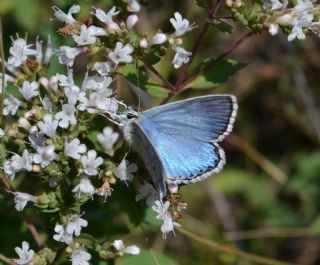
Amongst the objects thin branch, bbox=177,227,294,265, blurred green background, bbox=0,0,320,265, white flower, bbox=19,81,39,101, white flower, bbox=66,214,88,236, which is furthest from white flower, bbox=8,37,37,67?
thin branch, bbox=177,227,294,265

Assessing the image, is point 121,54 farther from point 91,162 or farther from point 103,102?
point 91,162

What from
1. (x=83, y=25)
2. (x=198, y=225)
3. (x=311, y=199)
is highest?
(x=83, y=25)

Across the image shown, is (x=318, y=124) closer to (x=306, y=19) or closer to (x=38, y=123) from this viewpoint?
(x=306, y=19)

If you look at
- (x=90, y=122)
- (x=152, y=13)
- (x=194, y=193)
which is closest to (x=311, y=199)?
(x=194, y=193)

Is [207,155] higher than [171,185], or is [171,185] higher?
[207,155]

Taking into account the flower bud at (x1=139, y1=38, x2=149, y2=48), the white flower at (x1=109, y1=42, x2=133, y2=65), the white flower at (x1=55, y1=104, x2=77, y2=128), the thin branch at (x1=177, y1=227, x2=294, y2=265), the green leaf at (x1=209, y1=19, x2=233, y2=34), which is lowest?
the thin branch at (x1=177, y1=227, x2=294, y2=265)

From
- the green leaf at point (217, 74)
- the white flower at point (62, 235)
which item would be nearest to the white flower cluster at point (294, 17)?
the green leaf at point (217, 74)

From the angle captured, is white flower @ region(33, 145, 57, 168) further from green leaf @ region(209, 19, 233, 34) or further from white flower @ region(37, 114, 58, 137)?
green leaf @ region(209, 19, 233, 34)

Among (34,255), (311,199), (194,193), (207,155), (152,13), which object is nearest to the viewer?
(207,155)
